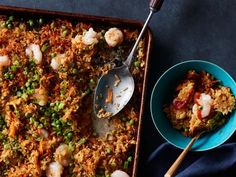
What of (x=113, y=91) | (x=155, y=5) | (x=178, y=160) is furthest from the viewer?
(x=113, y=91)

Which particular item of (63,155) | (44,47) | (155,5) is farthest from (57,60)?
(155,5)

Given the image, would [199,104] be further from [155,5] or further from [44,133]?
[44,133]

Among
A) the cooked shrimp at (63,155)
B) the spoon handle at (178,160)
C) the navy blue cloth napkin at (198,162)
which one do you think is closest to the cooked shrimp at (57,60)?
the cooked shrimp at (63,155)

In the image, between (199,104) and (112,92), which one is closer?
(199,104)

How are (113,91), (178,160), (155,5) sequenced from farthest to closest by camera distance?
1. (113,91)
2. (155,5)
3. (178,160)

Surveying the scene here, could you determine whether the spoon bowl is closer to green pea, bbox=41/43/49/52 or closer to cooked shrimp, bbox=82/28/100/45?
cooked shrimp, bbox=82/28/100/45

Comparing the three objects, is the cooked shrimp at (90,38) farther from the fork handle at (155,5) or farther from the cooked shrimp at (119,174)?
the cooked shrimp at (119,174)

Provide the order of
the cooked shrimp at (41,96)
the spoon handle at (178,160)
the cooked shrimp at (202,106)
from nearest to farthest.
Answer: the spoon handle at (178,160) → the cooked shrimp at (202,106) → the cooked shrimp at (41,96)

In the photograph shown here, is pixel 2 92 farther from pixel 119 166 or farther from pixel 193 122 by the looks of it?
pixel 193 122
